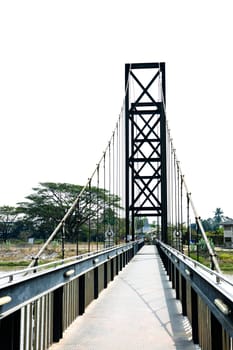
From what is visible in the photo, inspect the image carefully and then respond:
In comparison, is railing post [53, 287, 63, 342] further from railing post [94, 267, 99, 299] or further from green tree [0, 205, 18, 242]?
green tree [0, 205, 18, 242]

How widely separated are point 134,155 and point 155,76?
462 cm

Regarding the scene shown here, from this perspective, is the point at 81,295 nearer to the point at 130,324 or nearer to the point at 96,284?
the point at 130,324

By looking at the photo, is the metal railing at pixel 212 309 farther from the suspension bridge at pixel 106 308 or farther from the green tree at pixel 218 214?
the green tree at pixel 218 214

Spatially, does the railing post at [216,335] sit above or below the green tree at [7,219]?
below

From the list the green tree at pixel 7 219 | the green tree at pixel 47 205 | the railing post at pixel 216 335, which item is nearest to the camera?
the railing post at pixel 216 335

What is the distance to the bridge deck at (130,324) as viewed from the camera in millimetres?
4875

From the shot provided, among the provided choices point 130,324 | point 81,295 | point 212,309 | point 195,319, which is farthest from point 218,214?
point 212,309

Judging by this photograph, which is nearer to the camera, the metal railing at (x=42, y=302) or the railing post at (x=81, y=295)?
the metal railing at (x=42, y=302)

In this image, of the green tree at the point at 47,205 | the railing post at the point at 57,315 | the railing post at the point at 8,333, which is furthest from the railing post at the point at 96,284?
the green tree at the point at 47,205

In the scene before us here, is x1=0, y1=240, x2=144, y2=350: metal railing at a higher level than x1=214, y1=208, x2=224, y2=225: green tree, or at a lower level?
lower

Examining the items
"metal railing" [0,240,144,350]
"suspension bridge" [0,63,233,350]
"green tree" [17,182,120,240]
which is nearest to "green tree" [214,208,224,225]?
"green tree" [17,182,120,240]

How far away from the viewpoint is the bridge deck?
4.88m

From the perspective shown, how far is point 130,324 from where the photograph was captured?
595 centimetres

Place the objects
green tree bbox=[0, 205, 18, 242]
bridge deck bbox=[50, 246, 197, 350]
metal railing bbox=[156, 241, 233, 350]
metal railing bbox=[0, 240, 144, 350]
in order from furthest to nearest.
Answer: green tree bbox=[0, 205, 18, 242] < bridge deck bbox=[50, 246, 197, 350] < metal railing bbox=[0, 240, 144, 350] < metal railing bbox=[156, 241, 233, 350]
